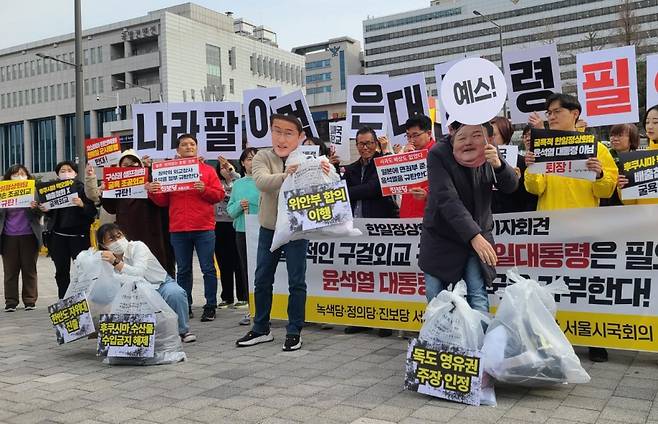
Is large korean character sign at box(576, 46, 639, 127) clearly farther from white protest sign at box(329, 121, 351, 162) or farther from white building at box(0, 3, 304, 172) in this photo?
white building at box(0, 3, 304, 172)

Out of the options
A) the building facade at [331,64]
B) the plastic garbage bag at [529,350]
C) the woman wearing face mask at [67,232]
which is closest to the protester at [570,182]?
the plastic garbage bag at [529,350]

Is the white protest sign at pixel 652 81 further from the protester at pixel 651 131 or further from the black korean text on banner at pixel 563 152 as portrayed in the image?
the black korean text on banner at pixel 563 152

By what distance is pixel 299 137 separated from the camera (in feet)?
17.9

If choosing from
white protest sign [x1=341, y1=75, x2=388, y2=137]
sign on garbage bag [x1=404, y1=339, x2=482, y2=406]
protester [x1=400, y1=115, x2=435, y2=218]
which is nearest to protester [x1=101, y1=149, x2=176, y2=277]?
white protest sign [x1=341, y1=75, x2=388, y2=137]

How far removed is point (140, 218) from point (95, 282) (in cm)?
178

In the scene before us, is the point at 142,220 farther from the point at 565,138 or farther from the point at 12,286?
the point at 565,138

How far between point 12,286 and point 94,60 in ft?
246

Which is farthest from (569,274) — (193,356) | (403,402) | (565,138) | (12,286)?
(12,286)

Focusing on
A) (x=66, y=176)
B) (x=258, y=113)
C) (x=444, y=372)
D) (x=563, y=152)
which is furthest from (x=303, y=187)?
(x=66, y=176)

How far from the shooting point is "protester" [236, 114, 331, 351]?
5359 mm

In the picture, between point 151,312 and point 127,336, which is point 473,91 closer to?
point 151,312

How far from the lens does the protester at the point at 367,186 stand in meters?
6.19

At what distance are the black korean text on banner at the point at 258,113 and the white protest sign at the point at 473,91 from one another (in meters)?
3.56

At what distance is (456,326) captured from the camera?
154 inches
